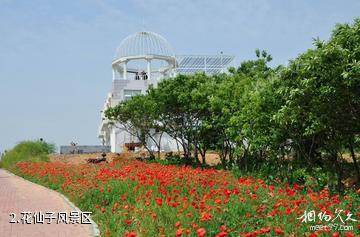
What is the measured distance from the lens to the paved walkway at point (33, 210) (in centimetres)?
855

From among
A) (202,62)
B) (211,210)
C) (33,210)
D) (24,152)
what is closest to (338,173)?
(211,210)

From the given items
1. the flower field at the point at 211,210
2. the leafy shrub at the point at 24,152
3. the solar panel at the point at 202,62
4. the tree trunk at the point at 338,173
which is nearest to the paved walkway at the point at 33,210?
the flower field at the point at 211,210

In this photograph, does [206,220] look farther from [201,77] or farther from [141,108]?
[141,108]

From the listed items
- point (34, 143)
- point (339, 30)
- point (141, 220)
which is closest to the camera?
point (141, 220)

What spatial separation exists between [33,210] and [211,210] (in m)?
6.03

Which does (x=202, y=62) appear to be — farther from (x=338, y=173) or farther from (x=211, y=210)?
(x=211, y=210)

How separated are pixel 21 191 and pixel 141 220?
9.69 meters

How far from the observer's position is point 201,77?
2298cm

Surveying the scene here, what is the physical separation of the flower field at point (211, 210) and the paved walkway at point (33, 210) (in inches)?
20.9

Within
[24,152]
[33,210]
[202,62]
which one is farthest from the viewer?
[202,62]

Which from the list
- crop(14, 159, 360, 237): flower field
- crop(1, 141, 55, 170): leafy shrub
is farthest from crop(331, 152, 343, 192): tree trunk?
crop(1, 141, 55, 170): leafy shrub

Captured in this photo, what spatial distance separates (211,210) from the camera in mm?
7113

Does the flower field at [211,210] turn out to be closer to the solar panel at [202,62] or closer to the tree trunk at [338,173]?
the tree trunk at [338,173]

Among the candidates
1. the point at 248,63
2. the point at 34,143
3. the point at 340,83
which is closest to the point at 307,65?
the point at 340,83
